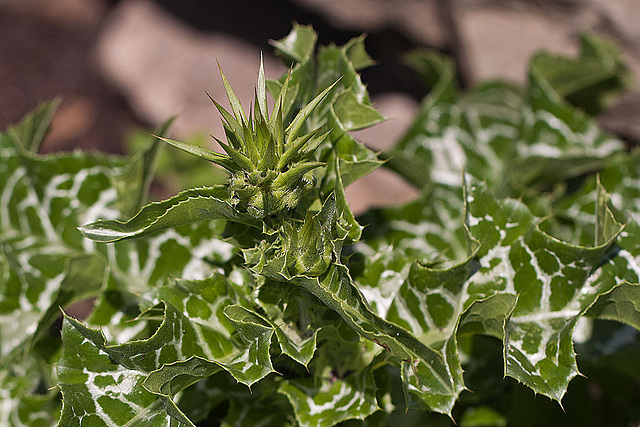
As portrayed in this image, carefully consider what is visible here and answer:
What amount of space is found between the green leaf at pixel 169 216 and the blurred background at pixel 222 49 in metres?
1.35

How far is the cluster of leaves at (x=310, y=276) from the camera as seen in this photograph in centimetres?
98

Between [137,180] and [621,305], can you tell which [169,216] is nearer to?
[137,180]

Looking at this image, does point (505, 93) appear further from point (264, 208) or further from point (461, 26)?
point (264, 208)

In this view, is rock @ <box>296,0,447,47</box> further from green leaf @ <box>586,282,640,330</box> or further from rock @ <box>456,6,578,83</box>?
green leaf @ <box>586,282,640,330</box>

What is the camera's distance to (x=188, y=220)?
38.6 inches

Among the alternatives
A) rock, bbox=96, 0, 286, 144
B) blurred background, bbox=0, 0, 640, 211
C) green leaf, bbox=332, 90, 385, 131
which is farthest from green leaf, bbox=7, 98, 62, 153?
rock, bbox=96, 0, 286, 144

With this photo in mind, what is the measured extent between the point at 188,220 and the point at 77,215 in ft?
2.69

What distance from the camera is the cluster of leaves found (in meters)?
0.98

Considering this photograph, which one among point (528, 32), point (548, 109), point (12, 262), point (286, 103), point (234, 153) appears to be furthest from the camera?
point (528, 32)

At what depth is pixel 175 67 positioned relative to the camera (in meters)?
4.12

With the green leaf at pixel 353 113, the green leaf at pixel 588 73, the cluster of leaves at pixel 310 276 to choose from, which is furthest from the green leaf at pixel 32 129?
the green leaf at pixel 588 73

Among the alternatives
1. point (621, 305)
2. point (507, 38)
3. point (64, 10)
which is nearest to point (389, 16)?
point (507, 38)

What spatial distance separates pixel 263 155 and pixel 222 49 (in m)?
3.40

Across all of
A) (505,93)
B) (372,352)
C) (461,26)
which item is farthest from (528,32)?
(372,352)
